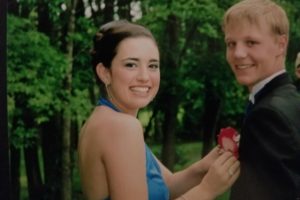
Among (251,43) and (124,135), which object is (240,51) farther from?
(124,135)

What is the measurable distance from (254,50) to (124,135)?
0.69 meters

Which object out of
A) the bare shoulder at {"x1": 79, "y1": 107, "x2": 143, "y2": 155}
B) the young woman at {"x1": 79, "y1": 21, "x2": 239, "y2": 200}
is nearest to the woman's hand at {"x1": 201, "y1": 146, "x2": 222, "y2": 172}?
the young woman at {"x1": 79, "y1": 21, "x2": 239, "y2": 200}

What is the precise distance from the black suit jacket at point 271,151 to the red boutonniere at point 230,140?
64mm

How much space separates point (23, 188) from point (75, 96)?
1469cm

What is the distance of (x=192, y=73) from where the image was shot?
19.2 m

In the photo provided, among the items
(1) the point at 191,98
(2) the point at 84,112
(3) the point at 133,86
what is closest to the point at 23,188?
(1) the point at 191,98

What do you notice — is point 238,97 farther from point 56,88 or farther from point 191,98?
point 56,88

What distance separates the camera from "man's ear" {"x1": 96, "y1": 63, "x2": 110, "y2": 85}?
8.16 ft

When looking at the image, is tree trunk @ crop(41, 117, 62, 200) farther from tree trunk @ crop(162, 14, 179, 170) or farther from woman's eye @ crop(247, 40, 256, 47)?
woman's eye @ crop(247, 40, 256, 47)

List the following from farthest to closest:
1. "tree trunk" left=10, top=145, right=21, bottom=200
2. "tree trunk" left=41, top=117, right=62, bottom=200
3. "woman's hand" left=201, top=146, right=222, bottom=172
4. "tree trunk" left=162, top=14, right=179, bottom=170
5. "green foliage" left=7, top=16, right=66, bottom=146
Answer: "tree trunk" left=162, top=14, right=179, bottom=170
"tree trunk" left=10, top=145, right=21, bottom=200
"tree trunk" left=41, top=117, right=62, bottom=200
"green foliage" left=7, top=16, right=66, bottom=146
"woman's hand" left=201, top=146, right=222, bottom=172

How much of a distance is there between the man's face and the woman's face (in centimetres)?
36

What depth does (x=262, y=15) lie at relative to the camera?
8.09 feet

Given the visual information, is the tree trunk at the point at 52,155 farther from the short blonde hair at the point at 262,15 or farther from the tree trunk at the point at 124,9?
the short blonde hair at the point at 262,15

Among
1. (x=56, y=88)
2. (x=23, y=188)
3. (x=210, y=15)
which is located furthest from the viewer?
(x=23, y=188)
